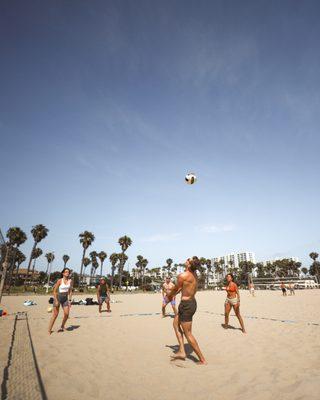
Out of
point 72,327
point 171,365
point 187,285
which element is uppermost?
point 187,285

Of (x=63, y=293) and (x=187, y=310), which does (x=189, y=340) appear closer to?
(x=187, y=310)

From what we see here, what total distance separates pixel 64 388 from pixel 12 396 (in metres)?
0.74

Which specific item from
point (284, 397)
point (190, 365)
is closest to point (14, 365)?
point (190, 365)

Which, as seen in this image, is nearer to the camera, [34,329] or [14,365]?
[14,365]

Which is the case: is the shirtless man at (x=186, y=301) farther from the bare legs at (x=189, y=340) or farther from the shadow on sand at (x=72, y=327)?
the shadow on sand at (x=72, y=327)

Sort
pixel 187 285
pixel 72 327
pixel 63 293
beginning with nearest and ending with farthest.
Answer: pixel 187 285 < pixel 63 293 < pixel 72 327

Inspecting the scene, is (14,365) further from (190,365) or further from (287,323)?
(287,323)

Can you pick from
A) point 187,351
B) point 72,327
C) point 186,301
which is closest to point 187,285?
point 186,301

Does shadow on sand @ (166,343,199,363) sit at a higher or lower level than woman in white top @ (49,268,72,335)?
lower

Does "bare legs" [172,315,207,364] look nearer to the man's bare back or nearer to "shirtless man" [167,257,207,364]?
"shirtless man" [167,257,207,364]

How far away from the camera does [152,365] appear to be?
5.15 metres

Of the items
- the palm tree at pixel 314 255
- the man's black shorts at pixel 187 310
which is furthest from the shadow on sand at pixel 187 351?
the palm tree at pixel 314 255

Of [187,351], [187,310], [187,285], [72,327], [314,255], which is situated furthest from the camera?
[314,255]

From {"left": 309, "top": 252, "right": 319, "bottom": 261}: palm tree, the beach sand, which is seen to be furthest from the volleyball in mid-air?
{"left": 309, "top": 252, "right": 319, "bottom": 261}: palm tree
